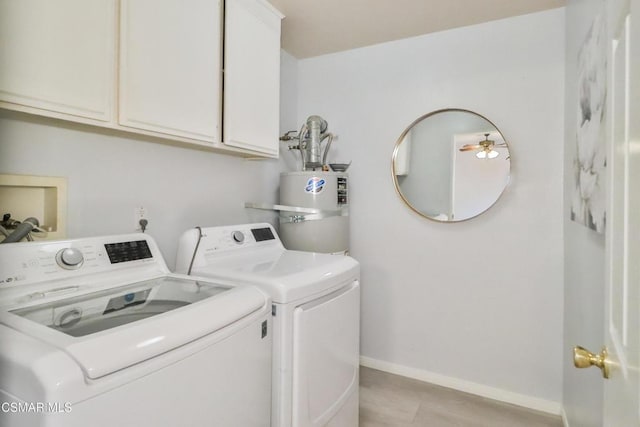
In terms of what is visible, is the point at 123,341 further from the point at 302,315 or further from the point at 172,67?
the point at 172,67

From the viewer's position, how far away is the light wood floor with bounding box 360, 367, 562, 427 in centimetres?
193

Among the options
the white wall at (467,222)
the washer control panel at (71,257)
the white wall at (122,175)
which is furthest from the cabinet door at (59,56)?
the white wall at (467,222)

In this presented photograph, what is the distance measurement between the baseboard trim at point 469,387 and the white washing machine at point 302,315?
0.81m

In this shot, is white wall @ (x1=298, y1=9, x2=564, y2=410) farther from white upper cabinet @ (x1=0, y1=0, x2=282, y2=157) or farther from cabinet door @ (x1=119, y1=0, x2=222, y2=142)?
cabinet door @ (x1=119, y1=0, x2=222, y2=142)

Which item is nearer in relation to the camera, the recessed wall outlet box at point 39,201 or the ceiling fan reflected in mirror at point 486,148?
the recessed wall outlet box at point 39,201

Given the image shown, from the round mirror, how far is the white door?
1498 millimetres

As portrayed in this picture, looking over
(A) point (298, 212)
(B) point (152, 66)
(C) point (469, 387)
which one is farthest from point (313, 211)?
(C) point (469, 387)

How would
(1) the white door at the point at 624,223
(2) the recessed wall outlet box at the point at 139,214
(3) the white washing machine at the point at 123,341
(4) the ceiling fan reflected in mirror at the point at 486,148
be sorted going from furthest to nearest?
1. (4) the ceiling fan reflected in mirror at the point at 486,148
2. (2) the recessed wall outlet box at the point at 139,214
3. (3) the white washing machine at the point at 123,341
4. (1) the white door at the point at 624,223

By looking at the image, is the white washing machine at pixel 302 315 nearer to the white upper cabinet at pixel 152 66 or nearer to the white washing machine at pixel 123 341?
the white washing machine at pixel 123 341

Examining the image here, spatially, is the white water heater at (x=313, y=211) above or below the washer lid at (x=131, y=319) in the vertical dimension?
above

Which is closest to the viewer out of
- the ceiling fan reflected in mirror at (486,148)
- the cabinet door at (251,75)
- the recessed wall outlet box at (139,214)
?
the recessed wall outlet box at (139,214)

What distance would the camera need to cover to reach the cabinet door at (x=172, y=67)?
1.27 meters

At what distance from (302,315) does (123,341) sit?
0.65m

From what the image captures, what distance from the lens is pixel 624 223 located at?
1.88 feet
